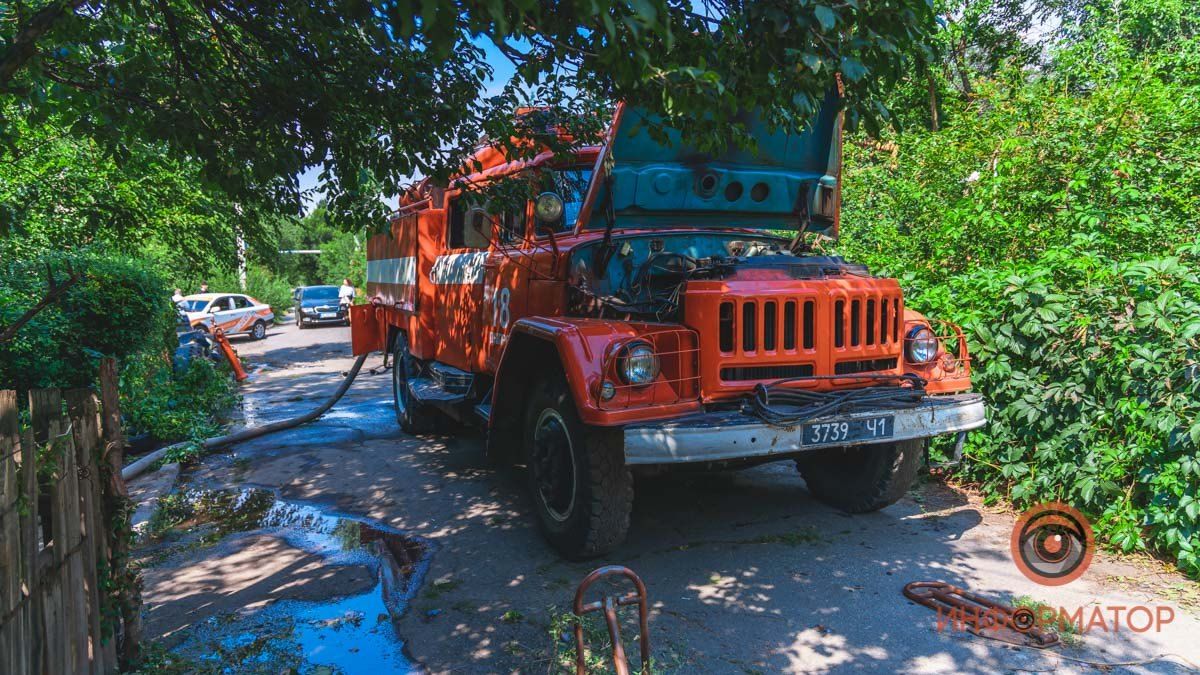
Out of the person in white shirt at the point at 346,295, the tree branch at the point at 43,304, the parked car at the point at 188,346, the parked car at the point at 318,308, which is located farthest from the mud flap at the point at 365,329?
the parked car at the point at 318,308

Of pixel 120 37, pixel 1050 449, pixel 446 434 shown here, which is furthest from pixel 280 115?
pixel 1050 449

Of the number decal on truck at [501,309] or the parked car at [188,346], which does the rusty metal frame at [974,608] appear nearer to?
the number decal on truck at [501,309]

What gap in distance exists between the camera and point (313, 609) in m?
3.88

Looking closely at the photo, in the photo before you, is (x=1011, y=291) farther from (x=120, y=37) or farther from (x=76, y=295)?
(x=76, y=295)

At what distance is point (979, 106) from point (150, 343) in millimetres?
9366

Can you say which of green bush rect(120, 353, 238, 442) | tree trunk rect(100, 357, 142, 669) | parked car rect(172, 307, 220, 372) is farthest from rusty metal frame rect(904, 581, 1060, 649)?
parked car rect(172, 307, 220, 372)

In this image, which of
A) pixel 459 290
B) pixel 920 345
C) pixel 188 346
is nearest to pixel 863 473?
pixel 920 345

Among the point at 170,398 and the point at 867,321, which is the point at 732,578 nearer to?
the point at 867,321

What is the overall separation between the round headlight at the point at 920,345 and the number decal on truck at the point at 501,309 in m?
2.69

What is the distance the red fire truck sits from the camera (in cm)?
380

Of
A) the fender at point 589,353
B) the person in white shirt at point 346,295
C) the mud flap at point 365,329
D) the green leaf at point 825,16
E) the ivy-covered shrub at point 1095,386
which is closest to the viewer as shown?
the green leaf at point 825,16

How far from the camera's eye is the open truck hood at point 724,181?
472 centimetres

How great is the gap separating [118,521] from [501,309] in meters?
2.91

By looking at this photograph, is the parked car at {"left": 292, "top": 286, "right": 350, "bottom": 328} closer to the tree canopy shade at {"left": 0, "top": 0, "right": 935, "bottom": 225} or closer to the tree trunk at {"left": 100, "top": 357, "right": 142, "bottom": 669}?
the tree canopy shade at {"left": 0, "top": 0, "right": 935, "bottom": 225}
